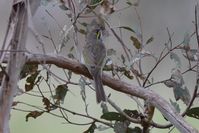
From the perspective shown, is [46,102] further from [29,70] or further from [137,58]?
[137,58]

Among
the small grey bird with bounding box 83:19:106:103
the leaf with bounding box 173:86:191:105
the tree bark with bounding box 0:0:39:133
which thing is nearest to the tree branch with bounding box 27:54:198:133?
the tree bark with bounding box 0:0:39:133

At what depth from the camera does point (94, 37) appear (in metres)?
1.93

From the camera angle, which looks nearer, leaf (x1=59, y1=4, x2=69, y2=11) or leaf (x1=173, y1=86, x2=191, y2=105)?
leaf (x1=173, y1=86, x2=191, y2=105)

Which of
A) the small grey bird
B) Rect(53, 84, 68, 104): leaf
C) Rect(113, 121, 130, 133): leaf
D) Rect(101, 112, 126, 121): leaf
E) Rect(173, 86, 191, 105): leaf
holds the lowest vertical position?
Rect(113, 121, 130, 133): leaf

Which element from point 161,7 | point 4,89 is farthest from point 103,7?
point 161,7

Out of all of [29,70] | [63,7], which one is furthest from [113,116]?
[63,7]

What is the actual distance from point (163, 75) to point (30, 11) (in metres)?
2.92

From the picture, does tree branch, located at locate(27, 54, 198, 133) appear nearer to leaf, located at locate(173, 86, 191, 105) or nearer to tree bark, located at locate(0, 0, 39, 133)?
tree bark, located at locate(0, 0, 39, 133)

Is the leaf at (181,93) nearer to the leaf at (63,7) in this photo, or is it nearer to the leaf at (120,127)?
the leaf at (120,127)

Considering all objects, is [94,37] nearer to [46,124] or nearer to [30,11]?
[30,11]

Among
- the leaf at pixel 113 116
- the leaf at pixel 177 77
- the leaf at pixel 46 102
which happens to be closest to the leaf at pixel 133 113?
the leaf at pixel 113 116

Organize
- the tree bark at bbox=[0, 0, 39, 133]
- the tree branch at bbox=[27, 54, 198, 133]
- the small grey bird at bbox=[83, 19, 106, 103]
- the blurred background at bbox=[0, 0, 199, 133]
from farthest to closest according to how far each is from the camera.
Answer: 1. the blurred background at bbox=[0, 0, 199, 133]
2. the small grey bird at bbox=[83, 19, 106, 103]
3. the tree branch at bbox=[27, 54, 198, 133]
4. the tree bark at bbox=[0, 0, 39, 133]

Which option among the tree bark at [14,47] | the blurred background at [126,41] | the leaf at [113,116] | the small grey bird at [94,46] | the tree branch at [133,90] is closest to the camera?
the tree bark at [14,47]

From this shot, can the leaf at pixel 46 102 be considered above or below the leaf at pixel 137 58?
below
